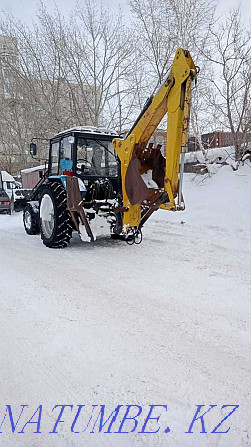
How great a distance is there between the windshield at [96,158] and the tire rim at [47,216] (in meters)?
0.98

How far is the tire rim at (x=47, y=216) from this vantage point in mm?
Result: 6914

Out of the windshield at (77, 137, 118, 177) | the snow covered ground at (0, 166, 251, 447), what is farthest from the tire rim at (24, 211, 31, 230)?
the snow covered ground at (0, 166, 251, 447)

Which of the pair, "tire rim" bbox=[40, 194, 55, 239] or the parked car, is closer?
"tire rim" bbox=[40, 194, 55, 239]

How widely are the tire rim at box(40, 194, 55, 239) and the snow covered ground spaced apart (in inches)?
48.1

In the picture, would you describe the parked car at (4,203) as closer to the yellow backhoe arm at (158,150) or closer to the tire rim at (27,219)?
the tire rim at (27,219)

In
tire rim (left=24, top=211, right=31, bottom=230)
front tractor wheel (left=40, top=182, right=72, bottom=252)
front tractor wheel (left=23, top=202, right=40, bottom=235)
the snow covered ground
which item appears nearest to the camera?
the snow covered ground

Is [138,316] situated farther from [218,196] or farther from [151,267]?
[218,196]

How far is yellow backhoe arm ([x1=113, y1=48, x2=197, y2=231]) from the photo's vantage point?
5.17 metres

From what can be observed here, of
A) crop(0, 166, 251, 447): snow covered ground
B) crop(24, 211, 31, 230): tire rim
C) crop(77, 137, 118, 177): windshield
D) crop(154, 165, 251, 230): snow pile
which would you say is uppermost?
crop(77, 137, 118, 177): windshield

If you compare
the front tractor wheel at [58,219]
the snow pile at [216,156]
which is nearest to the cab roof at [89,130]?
the front tractor wheel at [58,219]

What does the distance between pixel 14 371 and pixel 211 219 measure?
7.36m

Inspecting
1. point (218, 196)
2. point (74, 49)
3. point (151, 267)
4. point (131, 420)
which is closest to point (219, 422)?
point (131, 420)

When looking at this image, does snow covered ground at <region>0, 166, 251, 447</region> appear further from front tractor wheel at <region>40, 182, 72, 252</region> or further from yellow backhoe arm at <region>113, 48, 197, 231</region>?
yellow backhoe arm at <region>113, 48, 197, 231</region>

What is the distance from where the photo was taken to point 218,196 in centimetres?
1049
